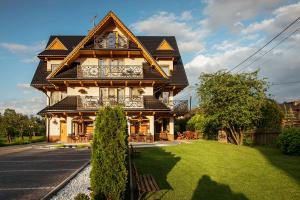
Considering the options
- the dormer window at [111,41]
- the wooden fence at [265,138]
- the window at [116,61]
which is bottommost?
the wooden fence at [265,138]

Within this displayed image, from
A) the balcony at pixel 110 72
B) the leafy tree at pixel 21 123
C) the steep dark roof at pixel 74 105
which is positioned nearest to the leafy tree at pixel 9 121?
the leafy tree at pixel 21 123

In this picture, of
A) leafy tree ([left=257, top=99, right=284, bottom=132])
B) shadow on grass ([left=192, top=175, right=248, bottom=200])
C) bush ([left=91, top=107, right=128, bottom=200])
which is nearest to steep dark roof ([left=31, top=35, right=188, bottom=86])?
leafy tree ([left=257, top=99, right=284, bottom=132])

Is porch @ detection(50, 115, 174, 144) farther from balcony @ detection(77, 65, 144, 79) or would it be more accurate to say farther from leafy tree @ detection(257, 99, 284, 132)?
leafy tree @ detection(257, 99, 284, 132)

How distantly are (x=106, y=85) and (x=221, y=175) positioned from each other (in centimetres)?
2008

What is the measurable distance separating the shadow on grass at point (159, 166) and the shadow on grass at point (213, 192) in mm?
1073

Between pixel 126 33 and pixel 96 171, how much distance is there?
973 inches

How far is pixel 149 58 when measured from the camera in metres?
30.4

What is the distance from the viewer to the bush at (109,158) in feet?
24.4

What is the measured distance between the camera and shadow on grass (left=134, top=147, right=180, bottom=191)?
11.7 metres

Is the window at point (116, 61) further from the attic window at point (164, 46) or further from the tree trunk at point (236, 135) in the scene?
the tree trunk at point (236, 135)

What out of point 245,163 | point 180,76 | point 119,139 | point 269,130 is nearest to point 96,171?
point 119,139

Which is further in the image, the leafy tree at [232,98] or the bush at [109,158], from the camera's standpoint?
the leafy tree at [232,98]

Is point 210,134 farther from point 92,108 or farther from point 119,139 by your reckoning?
point 119,139

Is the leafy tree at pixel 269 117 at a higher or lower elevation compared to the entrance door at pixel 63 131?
higher
